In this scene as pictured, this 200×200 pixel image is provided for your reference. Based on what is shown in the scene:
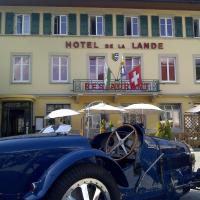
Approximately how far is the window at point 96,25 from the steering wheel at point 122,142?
72.9 feet

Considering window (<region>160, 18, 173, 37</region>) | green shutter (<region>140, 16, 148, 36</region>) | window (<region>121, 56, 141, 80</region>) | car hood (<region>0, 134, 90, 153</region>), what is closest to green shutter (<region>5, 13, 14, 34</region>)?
window (<region>121, 56, 141, 80</region>)

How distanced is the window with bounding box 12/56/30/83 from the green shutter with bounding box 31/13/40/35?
6.14ft

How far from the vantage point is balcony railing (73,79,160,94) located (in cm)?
2536

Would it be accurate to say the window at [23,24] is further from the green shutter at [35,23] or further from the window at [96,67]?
the window at [96,67]

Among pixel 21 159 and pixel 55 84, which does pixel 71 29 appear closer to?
pixel 55 84

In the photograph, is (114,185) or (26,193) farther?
(114,185)

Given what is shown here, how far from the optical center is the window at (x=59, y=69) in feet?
85.9

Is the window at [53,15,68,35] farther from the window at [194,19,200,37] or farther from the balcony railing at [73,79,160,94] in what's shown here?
the window at [194,19,200,37]

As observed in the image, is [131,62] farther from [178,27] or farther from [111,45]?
[178,27]

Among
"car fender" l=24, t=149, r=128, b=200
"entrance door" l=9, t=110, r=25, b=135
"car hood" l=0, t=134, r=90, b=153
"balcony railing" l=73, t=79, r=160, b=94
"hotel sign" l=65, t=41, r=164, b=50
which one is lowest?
"car fender" l=24, t=149, r=128, b=200

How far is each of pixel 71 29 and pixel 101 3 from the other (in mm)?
2718

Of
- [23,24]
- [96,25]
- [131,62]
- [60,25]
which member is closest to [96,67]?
[131,62]

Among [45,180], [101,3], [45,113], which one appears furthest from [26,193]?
A: [101,3]

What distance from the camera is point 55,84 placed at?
25.9 meters
